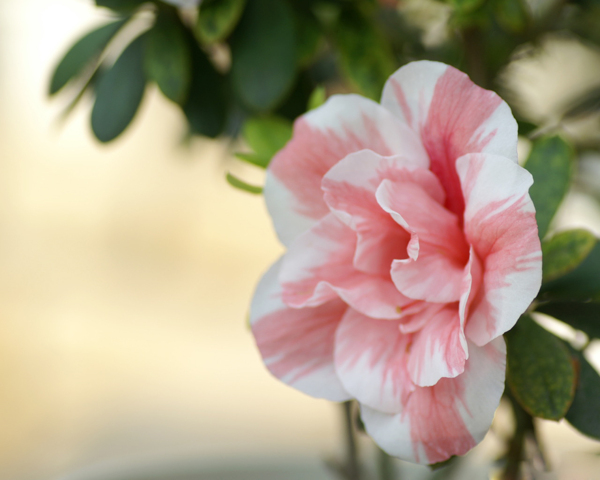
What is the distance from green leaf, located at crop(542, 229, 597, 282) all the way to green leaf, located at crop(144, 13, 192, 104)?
1.10ft

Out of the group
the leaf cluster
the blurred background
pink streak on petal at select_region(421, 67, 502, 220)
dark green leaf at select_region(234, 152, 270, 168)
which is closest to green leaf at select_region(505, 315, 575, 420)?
the leaf cluster

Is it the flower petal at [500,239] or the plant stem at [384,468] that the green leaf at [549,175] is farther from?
the plant stem at [384,468]

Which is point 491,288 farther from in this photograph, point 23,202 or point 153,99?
point 23,202

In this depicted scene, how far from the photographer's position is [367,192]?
29 centimetres

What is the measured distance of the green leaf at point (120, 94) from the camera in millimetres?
518

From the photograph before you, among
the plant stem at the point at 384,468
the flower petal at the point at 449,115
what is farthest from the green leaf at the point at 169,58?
the plant stem at the point at 384,468

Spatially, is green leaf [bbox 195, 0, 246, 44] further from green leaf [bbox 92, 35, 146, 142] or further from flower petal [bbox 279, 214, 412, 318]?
flower petal [bbox 279, 214, 412, 318]

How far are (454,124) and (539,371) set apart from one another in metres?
0.16

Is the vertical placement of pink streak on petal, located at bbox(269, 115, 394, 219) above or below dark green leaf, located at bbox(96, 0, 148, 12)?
below

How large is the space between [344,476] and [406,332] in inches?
15.1

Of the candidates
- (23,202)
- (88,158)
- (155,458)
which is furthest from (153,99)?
(155,458)

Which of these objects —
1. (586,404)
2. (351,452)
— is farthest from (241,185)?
(351,452)

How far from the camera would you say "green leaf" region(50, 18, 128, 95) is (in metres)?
0.56

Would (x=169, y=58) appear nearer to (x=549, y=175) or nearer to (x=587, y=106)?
(x=549, y=175)
